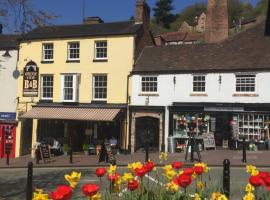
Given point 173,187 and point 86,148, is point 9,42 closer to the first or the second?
point 86,148

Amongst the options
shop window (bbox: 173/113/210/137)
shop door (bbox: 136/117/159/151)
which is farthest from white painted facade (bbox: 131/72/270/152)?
shop door (bbox: 136/117/159/151)

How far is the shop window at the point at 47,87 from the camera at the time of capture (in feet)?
98.2

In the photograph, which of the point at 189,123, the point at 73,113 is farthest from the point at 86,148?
the point at 189,123

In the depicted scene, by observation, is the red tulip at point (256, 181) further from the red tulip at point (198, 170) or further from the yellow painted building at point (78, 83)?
the yellow painted building at point (78, 83)

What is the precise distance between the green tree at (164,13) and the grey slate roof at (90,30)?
61.7 m

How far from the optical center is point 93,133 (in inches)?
1164

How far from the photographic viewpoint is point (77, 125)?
98.6ft

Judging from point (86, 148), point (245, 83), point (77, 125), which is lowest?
point (86, 148)

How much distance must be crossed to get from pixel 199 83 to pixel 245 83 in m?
2.78

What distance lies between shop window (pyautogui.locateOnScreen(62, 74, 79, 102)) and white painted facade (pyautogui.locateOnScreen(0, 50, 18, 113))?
4033 millimetres

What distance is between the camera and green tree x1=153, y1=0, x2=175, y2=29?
302 feet

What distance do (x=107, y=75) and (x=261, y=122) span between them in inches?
405

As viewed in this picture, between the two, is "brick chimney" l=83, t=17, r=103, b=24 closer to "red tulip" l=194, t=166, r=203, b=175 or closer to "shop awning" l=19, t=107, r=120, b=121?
"shop awning" l=19, t=107, r=120, b=121

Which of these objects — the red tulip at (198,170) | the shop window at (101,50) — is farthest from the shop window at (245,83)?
the red tulip at (198,170)
